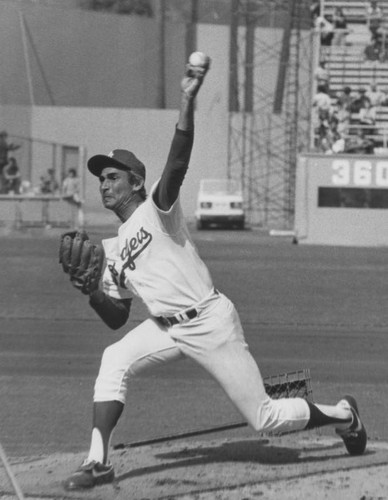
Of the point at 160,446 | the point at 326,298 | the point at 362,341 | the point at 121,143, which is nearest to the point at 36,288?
the point at 326,298

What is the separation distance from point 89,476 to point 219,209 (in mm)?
33635

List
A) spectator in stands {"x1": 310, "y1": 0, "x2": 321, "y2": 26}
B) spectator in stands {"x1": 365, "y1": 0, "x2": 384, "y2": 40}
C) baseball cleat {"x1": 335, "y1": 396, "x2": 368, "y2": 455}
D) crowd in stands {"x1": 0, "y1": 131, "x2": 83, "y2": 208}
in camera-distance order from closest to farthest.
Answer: baseball cleat {"x1": 335, "y1": 396, "x2": 368, "y2": 455}, crowd in stands {"x1": 0, "y1": 131, "x2": 83, "y2": 208}, spectator in stands {"x1": 365, "y1": 0, "x2": 384, "y2": 40}, spectator in stands {"x1": 310, "y1": 0, "x2": 321, "y2": 26}

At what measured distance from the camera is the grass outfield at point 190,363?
357 inches

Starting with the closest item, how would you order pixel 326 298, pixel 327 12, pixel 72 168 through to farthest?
pixel 326 298 < pixel 72 168 < pixel 327 12

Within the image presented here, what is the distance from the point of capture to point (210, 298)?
6465 millimetres

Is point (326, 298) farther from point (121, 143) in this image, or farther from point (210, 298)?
point (121, 143)

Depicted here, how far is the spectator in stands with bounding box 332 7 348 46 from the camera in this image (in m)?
38.0

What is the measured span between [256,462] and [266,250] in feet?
70.6

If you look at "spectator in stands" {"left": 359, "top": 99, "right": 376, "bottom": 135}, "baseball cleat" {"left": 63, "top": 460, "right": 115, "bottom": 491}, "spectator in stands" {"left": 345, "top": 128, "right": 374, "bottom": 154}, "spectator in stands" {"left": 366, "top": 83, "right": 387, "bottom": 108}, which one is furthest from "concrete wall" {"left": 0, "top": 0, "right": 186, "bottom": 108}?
"baseball cleat" {"left": 63, "top": 460, "right": 115, "bottom": 491}

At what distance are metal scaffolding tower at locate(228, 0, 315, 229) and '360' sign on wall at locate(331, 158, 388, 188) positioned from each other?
9816 millimetres

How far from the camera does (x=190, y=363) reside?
1256cm

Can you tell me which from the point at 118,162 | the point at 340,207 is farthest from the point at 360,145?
the point at 118,162

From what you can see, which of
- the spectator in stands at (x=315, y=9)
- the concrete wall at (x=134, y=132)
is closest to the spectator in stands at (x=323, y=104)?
the spectator in stands at (x=315, y=9)

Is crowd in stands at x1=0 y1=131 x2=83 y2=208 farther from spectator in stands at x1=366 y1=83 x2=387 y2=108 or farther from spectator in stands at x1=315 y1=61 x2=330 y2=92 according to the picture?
spectator in stands at x1=366 y1=83 x2=387 y2=108
